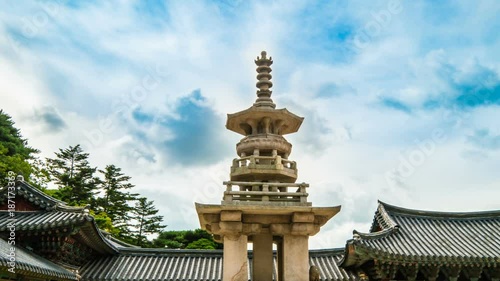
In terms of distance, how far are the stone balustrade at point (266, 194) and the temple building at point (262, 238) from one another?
0.03 metres

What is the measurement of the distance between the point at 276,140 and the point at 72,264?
8751mm

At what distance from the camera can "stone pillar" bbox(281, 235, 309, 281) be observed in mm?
11617

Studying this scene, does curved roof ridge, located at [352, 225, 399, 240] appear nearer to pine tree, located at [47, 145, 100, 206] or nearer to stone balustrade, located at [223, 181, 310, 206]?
stone balustrade, located at [223, 181, 310, 206]

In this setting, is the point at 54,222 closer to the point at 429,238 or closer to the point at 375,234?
the point at 375,234

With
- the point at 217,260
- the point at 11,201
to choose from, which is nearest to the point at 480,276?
the point at 217,260

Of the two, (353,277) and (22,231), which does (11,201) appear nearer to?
(22,231)

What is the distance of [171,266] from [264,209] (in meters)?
8.85

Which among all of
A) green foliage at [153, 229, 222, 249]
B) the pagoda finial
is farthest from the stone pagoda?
green foliage at [153, 229, 222, 249]

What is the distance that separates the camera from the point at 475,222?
19.9 m

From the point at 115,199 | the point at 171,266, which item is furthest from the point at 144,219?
the point at 171,266

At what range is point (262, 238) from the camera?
13.2 metres

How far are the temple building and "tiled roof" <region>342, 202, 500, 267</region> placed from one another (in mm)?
42

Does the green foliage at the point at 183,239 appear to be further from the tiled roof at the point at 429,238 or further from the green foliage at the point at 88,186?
the tiled roof at the point at 429,238

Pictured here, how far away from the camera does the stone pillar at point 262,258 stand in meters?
12.8
